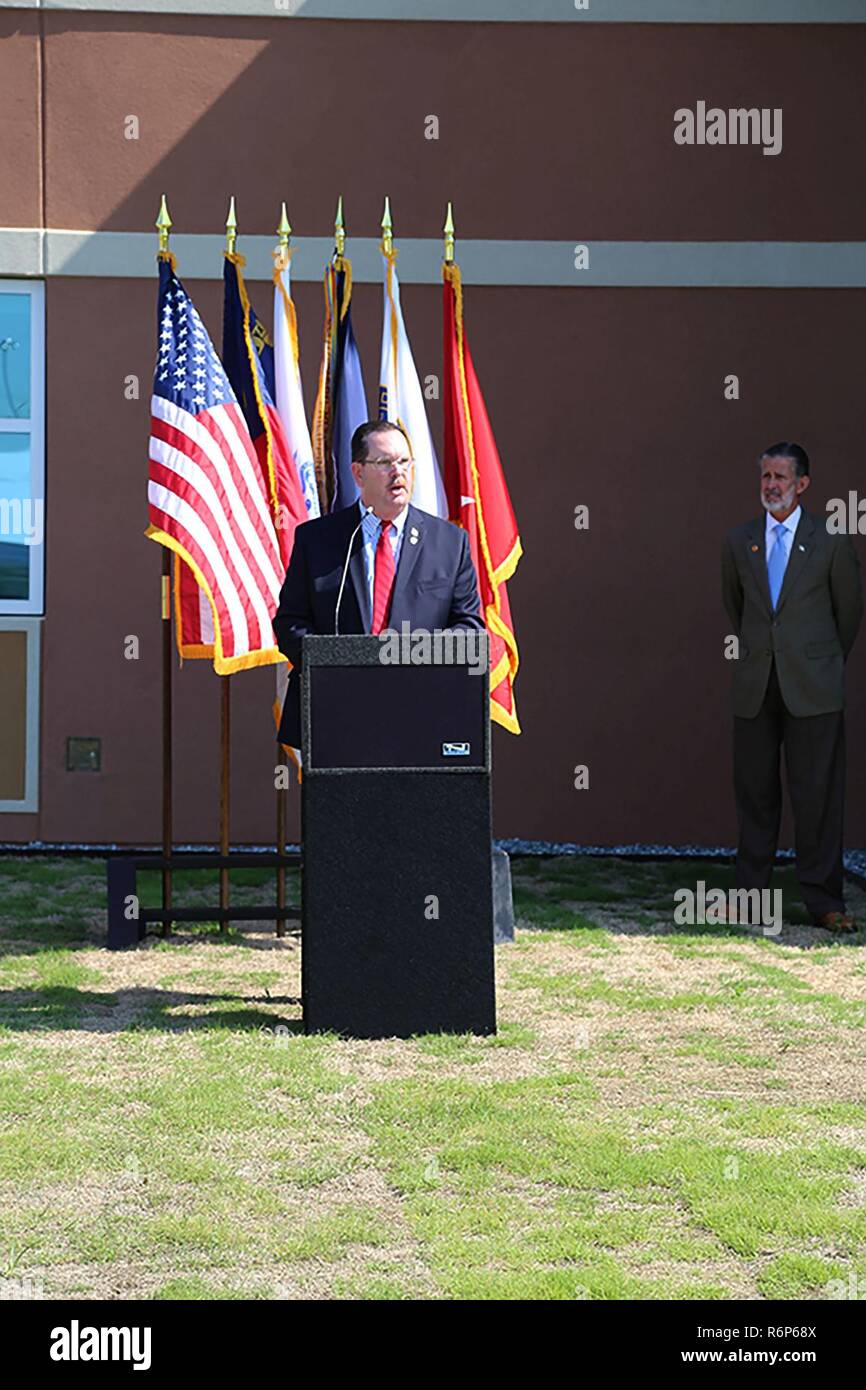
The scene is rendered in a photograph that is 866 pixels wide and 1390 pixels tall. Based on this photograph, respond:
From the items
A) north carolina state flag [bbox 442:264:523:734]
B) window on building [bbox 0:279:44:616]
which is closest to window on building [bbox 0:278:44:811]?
window on building [bbox 0:279:44:616]

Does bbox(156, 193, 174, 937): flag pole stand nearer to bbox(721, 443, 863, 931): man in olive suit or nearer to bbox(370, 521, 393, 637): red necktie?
bbox(370, 521, 393, 637): red necktie

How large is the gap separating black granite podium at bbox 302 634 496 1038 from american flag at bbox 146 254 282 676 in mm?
1437

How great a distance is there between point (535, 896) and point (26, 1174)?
4.18 metres

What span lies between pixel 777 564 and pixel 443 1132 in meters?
3.63

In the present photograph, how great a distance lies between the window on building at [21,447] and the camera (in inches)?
350

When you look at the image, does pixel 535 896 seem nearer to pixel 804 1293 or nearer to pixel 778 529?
pixel 778 529

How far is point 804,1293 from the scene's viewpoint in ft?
9.63

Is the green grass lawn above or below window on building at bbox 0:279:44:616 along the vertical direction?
below

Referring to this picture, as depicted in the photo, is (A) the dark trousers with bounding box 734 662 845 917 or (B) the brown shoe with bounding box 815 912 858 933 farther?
(A) the dark trousers with bounding box 734 662 845 917

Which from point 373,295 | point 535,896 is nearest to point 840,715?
point 535,896

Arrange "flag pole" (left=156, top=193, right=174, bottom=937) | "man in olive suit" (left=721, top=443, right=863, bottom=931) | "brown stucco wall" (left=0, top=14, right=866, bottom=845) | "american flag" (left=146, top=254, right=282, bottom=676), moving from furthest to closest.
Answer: "brown stucco wall" (left=0, top=14, right=866, bottom=845), "man in olive suit" (left=721, top=443, right=863, bottom=931), "flag pole" (left=156, top=193, right=174, bottom=937), "american flag" (left=146, top=254, right=282, bottom=676)

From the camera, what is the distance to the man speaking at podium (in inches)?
203

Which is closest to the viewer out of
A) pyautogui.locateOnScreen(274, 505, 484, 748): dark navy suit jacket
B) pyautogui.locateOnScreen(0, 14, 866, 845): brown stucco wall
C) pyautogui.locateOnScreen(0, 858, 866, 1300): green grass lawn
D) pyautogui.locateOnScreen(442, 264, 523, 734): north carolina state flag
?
pyautogui.locateOnScreen(0, 858, 866, 1300): green grass lawn

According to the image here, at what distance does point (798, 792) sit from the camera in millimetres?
6980
